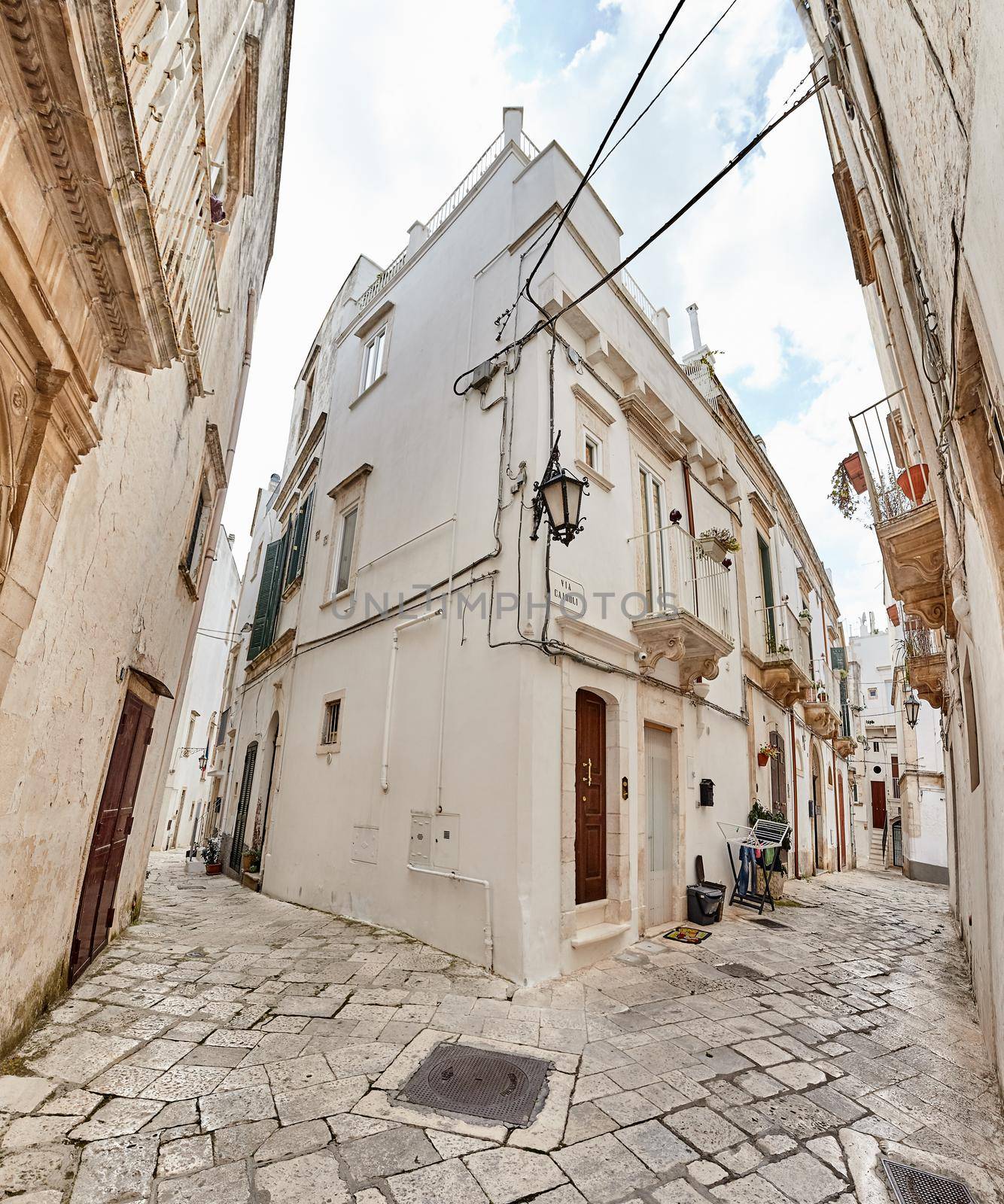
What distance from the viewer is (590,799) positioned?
6.47m

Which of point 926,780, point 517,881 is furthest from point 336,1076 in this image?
point 926,780

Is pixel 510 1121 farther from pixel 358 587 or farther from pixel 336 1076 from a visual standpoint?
pixel 358 587

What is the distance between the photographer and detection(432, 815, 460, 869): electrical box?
5980 mm

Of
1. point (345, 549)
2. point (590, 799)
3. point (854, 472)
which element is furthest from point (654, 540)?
point (345, 549)

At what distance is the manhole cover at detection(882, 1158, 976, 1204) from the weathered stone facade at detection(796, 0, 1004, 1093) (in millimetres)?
1237

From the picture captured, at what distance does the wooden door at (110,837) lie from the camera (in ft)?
15.5

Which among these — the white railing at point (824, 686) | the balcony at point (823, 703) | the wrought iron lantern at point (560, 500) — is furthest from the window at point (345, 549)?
the white railing at point (824, 686)

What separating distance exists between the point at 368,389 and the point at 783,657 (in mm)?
9090

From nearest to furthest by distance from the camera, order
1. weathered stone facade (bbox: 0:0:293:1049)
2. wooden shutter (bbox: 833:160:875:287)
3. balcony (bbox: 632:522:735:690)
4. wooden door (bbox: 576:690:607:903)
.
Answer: weathered stone facade (bbox: 0:0:293:1049)
wooden door (bbox: 576:690:607:903)
wooden shutter (bbox: 833:160:875:287)
balcony (bbox: 632:522:735:690)

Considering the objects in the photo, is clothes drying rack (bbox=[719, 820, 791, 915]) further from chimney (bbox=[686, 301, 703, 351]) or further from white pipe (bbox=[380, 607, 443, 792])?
chimney (bbox=[686, 301, 703, 351])

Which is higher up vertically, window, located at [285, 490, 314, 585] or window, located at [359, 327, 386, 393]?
window, located at [359, 327, 386, 393]

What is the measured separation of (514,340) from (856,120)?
12.3 ft

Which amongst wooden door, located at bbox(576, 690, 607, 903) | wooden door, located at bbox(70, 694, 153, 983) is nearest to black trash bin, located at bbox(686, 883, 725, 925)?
wooden door, located at bbox(576, 690, 607, 903)

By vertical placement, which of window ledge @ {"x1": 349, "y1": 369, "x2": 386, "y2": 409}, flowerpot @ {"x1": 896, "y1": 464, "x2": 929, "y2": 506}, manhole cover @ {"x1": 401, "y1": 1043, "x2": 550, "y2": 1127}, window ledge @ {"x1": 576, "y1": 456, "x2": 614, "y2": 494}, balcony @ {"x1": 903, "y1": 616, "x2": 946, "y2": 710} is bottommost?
manhole cover @ {"x1": 401, "y1": 1043, "x2": 550, "y2": 1127}
